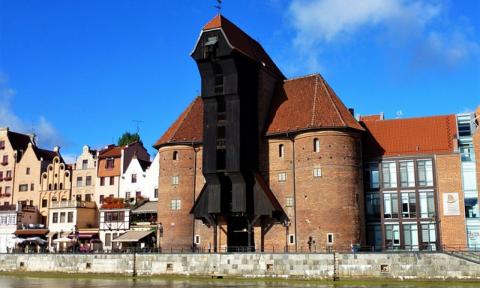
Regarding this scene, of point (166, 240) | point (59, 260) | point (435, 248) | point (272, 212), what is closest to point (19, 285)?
point (59, 260)

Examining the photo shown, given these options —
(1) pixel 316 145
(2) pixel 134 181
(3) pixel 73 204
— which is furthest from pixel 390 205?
(3) pixel 73 204

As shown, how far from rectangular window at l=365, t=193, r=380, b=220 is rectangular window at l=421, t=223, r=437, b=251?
4052mm

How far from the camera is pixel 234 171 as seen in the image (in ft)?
174

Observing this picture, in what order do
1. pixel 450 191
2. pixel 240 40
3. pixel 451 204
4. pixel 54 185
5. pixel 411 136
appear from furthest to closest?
pixel 54 185 < pixel 240 40 < pixel 411 136 < pixel 450 191 < pixel 451 204

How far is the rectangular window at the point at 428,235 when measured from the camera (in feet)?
172

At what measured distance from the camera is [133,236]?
2520 inches

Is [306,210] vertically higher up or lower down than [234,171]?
lower down

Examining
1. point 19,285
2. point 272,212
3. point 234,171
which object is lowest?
point 19,285

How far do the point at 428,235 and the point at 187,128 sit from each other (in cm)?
2450

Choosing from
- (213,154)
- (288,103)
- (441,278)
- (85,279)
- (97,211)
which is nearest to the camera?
(441,278)

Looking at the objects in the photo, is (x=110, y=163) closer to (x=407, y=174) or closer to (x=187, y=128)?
(x=187, y=128)

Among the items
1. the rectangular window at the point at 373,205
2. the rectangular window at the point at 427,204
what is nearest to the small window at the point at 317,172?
the rectangular window at the point at 373,205

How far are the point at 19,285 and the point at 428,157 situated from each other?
3474cm

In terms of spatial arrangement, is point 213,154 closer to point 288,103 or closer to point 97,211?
point 288,103
